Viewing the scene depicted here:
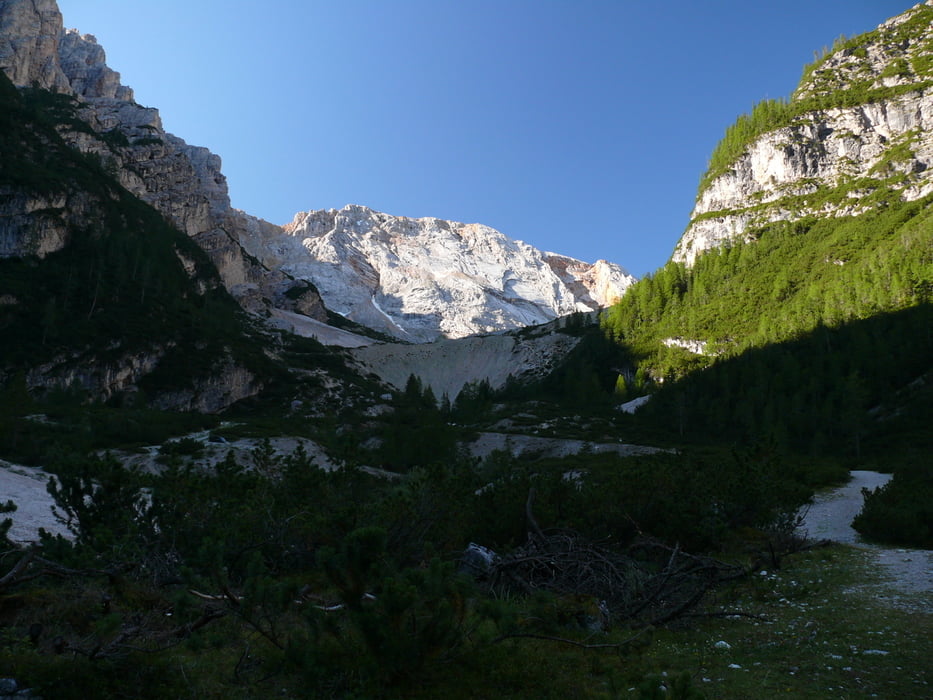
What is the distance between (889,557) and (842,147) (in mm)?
162115

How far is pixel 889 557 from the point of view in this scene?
12.6 metres

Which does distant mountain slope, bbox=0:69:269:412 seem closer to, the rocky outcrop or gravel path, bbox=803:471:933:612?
Result: the rocky outcrop

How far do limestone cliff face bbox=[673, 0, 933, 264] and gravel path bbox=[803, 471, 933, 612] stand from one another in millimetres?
119837

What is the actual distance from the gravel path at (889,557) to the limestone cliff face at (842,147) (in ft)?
393

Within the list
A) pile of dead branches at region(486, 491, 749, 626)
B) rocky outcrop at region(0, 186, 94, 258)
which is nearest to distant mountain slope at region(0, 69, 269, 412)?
rocky outcrop at region(0, 186, 94, 258)

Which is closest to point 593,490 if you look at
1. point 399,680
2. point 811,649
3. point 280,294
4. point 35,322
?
point 811,649

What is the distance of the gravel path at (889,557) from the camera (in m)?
8.71

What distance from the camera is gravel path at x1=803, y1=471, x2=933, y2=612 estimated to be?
343 inches

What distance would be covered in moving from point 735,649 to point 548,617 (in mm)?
2397

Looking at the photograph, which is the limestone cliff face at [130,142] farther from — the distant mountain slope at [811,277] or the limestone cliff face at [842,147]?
the limestone cliff face at [842,147]

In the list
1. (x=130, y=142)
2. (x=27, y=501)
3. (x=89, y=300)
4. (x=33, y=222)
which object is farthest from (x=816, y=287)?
(x=130, y=142)

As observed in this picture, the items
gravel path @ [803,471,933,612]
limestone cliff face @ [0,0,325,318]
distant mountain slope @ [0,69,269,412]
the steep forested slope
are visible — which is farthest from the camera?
limestone cliff face @ [0,0,325,318]

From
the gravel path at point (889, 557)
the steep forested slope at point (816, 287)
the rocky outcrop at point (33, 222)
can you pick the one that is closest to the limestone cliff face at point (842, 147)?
the steep forested slope at point (816, 287)

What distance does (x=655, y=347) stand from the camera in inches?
4488
